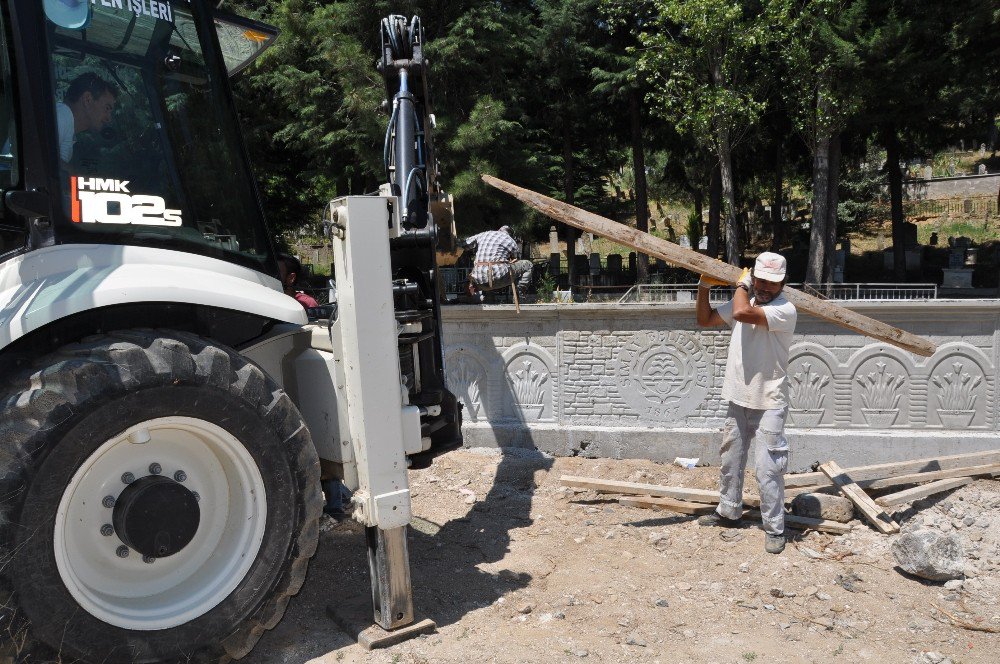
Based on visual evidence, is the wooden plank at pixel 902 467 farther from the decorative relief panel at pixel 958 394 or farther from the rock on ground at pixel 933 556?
the rock on ground at pixel 933 556

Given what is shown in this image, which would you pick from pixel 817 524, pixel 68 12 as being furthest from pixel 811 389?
pixel 68 12

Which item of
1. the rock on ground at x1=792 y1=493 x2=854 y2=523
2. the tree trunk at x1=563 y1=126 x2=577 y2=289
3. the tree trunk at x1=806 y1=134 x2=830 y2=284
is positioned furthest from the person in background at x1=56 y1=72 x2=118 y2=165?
the tree trunk at x1=563 y1=126 x2=577 y2=289

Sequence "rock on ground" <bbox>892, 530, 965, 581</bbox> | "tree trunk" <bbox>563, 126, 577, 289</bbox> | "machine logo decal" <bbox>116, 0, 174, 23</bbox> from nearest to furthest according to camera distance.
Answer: "machine logo decal" <bbox>116, 0, 174, 23</bbox>, "rock on ground" <bbox>892, 530, 965, 581</bbox>, "tree trunk" <bbox>563, 126, 577, 289</bbox>

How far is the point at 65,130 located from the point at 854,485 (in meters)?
5.24

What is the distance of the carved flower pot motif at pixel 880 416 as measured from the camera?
6.19 m

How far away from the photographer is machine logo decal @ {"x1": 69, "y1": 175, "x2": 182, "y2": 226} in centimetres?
312

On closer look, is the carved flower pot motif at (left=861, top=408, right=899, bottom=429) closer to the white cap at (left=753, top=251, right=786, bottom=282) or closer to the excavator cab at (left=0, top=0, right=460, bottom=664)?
the white cap at (left=753, top=251, right=786, bottom=282)

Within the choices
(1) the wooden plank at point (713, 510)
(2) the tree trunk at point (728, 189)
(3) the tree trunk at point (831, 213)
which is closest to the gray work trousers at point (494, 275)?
(1) the wooden plank at point (713, 510)

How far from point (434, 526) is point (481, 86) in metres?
12.6

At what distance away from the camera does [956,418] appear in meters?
6.09

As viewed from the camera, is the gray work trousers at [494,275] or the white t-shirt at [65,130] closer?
the white t-shirt at [65,130]

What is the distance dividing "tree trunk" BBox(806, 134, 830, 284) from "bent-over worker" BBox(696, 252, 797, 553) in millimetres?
14005

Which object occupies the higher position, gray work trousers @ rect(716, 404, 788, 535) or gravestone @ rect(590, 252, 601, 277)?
gravestone @ rect(590, 252, 601, 277)

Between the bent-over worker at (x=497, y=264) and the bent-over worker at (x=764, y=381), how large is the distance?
2474mm
